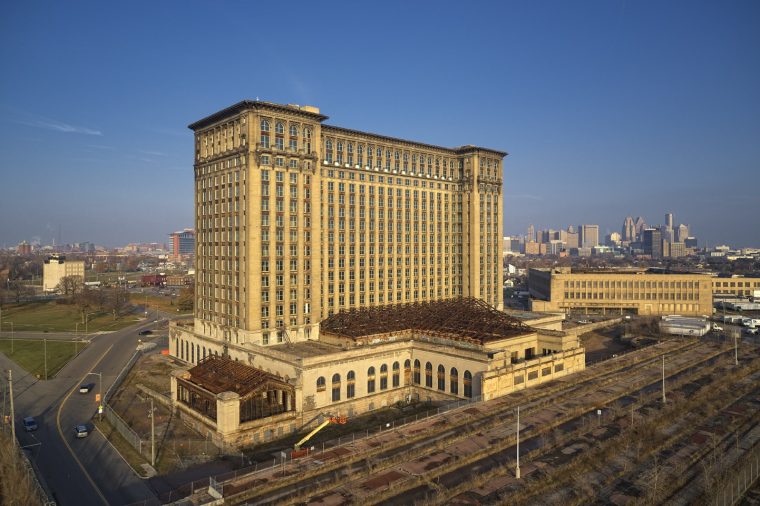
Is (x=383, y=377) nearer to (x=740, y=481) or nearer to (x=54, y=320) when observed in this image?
(x=740, y=481)

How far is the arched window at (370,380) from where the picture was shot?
83.7 metres

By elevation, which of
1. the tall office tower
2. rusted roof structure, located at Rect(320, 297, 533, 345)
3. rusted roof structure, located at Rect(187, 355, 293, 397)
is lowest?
rusted roof structure, located at Rect(187, 355, 293, 397)

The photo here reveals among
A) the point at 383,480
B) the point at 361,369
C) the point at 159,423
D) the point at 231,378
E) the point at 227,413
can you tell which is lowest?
the point at 159,423

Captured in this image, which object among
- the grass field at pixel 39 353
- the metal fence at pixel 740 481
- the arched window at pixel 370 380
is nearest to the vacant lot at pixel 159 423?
the grass field at pixel 39 353

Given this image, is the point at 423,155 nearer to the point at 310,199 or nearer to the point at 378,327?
the point at 310,199

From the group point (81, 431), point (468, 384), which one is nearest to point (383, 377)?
point (468, 384)

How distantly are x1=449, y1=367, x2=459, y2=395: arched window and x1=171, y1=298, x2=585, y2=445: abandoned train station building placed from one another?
16 centimetres

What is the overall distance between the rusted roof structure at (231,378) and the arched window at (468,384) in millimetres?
27575

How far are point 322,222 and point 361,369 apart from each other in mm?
32749

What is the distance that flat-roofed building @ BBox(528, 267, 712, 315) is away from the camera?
16962 cm

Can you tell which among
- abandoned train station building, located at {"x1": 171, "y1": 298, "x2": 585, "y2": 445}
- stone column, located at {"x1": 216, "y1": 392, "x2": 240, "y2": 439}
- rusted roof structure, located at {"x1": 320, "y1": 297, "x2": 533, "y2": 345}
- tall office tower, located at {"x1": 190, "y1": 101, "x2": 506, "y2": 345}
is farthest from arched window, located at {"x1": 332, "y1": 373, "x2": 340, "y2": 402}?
stone column, located at {"x1": 216, "y1": 392, "x2": 240, "y2": 439}

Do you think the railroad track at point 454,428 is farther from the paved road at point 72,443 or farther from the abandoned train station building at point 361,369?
the paved road at point 72,443

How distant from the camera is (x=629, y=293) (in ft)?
575

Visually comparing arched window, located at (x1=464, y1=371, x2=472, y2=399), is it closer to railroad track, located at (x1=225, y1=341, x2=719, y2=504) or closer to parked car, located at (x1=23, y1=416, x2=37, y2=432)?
railroad track, located at (x1=225, y1=341, x2=719, y2=504)
